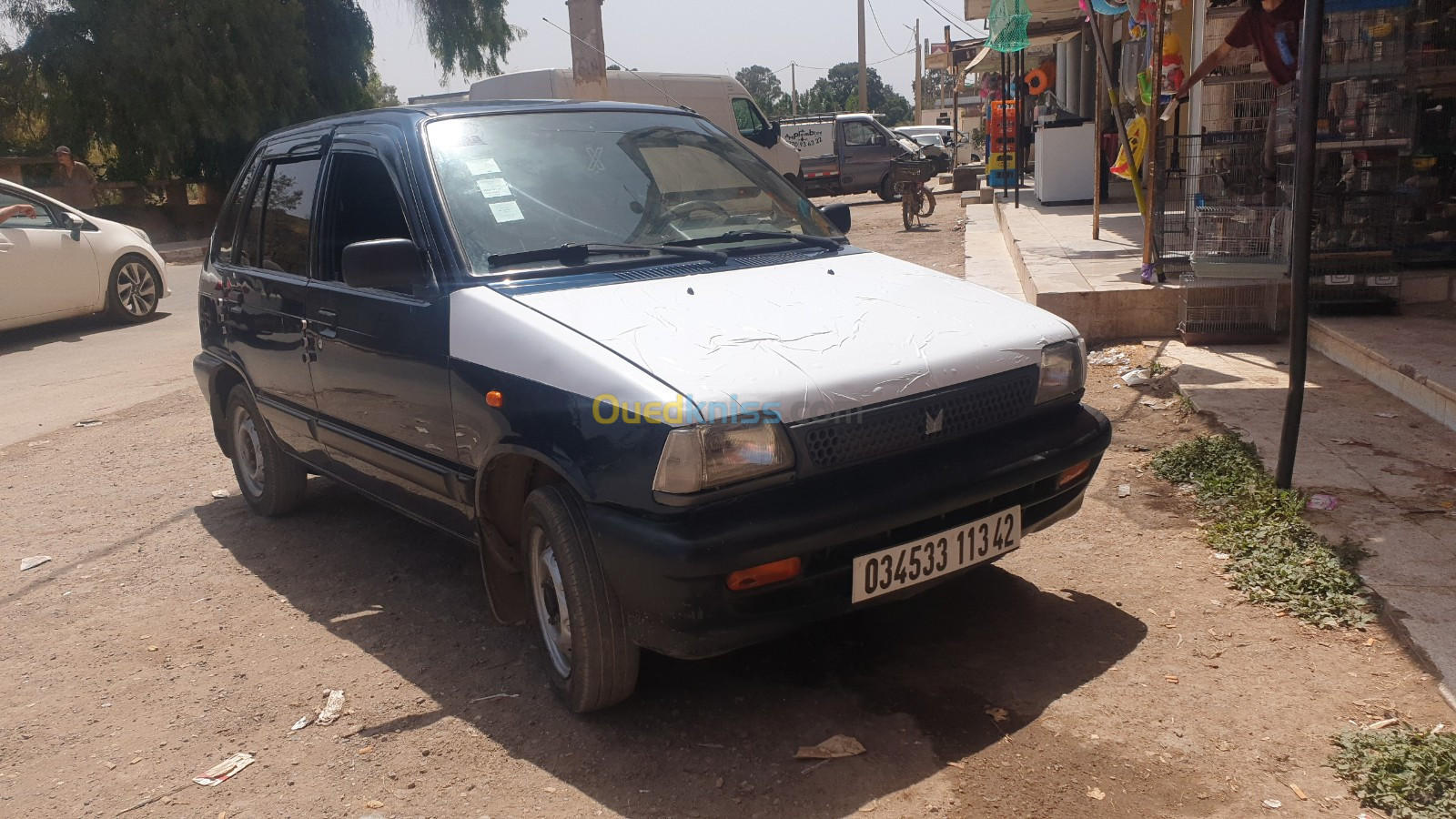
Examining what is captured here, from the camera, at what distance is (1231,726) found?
2.95 m

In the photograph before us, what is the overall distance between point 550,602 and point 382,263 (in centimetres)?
116

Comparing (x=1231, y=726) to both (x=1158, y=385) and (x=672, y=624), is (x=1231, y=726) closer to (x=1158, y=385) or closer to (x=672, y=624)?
(x=672, y=624)

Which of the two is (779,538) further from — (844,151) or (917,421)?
(844,151)

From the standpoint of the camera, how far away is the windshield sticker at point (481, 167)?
12.3 ft

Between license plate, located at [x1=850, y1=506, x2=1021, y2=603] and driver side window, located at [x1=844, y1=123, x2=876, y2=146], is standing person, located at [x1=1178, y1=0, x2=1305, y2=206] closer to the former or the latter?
license plate, located at [x1=850, y1=506, x2=1021, y2=603]

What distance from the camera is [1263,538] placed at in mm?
4059

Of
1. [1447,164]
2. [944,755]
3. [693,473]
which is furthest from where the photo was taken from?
[1447,164]

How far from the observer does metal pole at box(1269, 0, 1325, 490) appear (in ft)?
13.6

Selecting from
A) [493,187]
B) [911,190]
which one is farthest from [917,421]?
[911,190]

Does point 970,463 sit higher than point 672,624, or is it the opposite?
point 970,463

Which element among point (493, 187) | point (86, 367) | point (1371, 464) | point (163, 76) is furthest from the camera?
point (163, 76)

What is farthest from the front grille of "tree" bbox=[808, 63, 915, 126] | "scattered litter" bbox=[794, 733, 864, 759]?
"tree" bbox=[808, 63, 915, 126]

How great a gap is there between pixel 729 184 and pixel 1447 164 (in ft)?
17.5

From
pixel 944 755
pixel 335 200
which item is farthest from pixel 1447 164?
pixel 335 200
